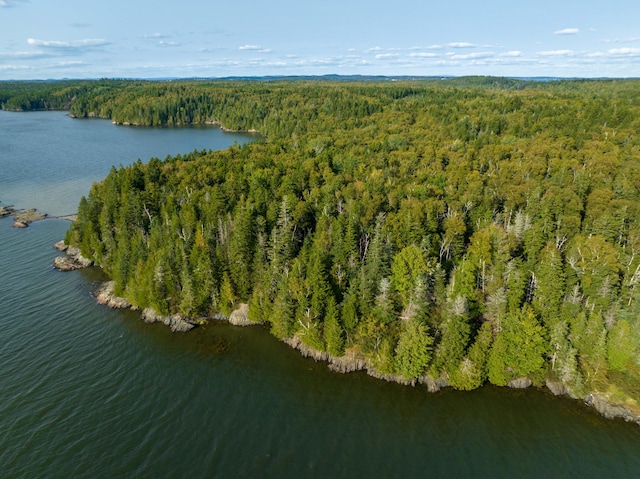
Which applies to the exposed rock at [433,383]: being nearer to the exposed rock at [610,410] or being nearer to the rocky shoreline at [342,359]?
the rocky shoreline at [342,359]

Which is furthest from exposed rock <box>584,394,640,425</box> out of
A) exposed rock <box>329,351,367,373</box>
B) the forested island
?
exposed rock <box>329,351,367,373</box>

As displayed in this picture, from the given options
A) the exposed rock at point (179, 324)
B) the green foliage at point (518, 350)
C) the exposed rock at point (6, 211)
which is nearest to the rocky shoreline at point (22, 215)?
the exposed rock at point (6, 211)

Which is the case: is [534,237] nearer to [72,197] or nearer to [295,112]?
[72,197]

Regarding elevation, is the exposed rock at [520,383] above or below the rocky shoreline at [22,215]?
below

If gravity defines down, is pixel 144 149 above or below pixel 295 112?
below

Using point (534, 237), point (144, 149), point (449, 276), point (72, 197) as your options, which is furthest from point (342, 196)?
point (144, 149)

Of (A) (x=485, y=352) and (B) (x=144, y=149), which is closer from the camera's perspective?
(A) (x=485, y=352)

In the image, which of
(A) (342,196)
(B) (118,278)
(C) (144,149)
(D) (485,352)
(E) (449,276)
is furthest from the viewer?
(C) (144,149)
